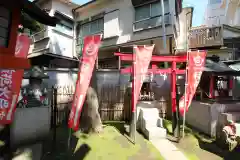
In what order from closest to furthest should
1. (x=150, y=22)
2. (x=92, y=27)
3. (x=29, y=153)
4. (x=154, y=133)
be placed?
(x=29, y=153) → (x=154, y=133) → (x=150, y=22) → (x=92, y=27)

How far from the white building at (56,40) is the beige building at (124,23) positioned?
39.2 inches

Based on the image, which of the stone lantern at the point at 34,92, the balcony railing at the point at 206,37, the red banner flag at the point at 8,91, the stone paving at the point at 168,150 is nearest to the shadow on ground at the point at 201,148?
the stone paving at the point at 168,150

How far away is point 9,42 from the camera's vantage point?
3744mm

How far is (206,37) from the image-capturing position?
15617mm

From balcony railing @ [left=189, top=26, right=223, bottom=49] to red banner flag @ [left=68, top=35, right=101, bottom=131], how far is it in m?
13.9

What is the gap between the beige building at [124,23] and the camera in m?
12.0

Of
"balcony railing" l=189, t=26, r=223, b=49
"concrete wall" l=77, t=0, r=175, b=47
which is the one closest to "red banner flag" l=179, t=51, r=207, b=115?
"concrete wall" l=77, t=0, r=175, b=47

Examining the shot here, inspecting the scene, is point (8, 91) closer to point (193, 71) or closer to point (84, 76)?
point (84, 76)

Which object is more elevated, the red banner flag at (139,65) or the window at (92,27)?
the window at (92,27)

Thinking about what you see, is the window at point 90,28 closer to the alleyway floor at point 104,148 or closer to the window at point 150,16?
the window at point 150,16

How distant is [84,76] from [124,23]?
31.1ft

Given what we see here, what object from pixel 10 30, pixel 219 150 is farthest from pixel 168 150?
pixel 10 30

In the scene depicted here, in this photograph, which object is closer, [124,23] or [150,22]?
[150,22]

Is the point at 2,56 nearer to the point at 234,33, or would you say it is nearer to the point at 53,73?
the point at 53,73
